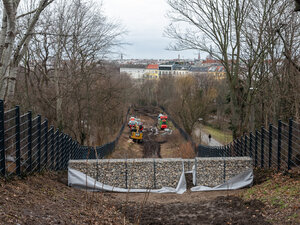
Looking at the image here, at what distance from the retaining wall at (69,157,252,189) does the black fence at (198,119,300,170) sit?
0.73 metres

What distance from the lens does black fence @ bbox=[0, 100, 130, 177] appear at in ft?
24.0

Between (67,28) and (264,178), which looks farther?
(67,28)

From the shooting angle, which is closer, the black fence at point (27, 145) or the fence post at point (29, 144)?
the black fence at point (27, 145)

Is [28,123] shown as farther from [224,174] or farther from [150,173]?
[224,174]

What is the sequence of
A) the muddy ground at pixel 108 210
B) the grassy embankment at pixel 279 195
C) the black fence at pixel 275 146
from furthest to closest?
the black fence at pixel 275 146 < the grassy embankment at pixel 279 195 < the muddy ground at pixel 108 210

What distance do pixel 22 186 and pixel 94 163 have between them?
4.44 metres

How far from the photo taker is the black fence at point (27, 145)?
7.31 meters

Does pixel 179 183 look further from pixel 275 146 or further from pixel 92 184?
pixel 275 146

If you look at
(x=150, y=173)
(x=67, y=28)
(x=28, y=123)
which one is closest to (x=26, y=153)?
(x=28, y=123)

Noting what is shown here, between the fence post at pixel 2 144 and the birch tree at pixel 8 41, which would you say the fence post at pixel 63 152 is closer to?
the birch tree at pixel 8 41

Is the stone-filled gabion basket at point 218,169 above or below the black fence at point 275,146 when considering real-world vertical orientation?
below

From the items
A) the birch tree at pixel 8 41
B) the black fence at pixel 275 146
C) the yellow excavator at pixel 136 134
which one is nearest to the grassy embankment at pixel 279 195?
the black fence at pixel 275 146

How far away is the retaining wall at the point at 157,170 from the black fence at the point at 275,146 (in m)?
0.73

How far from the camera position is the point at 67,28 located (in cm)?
2211
